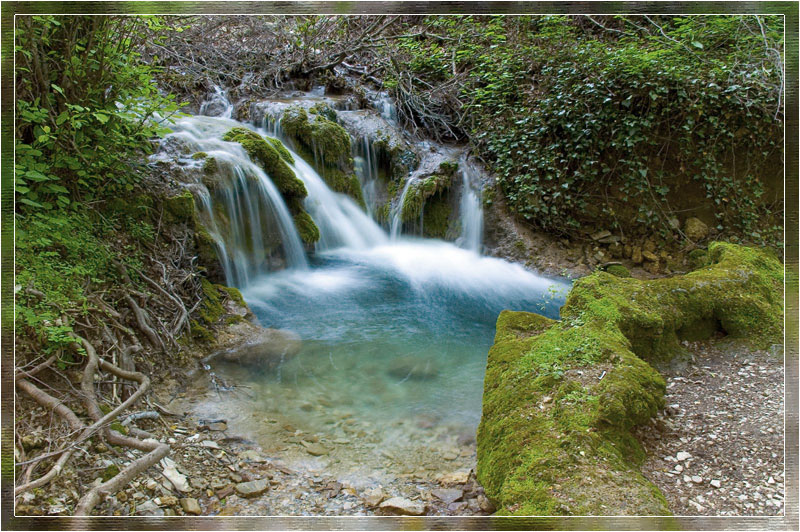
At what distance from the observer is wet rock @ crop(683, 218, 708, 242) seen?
13.8ft

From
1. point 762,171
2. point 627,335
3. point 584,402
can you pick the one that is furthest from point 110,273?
point 762,171

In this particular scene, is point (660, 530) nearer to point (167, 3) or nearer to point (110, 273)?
point (167, 3)

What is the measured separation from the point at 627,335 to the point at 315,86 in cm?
661

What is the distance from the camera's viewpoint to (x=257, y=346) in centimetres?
315

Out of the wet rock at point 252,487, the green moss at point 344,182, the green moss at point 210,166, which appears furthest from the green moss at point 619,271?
the green moss at point 210,166

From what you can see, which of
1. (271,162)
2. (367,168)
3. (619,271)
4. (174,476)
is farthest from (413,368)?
(367,168)

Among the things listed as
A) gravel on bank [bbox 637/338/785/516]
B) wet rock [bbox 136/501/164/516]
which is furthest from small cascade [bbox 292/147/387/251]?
gravel on bank [bbox 637/338/785/516]

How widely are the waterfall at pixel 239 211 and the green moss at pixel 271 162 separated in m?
0.08

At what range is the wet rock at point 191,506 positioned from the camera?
136cm

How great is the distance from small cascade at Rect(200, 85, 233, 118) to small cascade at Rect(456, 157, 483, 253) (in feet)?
11.7

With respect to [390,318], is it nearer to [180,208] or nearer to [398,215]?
[180,208]

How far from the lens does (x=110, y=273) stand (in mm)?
2562

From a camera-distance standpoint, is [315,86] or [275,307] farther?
[315,86]

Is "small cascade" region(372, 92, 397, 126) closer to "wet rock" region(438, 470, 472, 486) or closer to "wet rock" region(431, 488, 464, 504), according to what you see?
"wet rock" region(438, 470, 472, 486)
